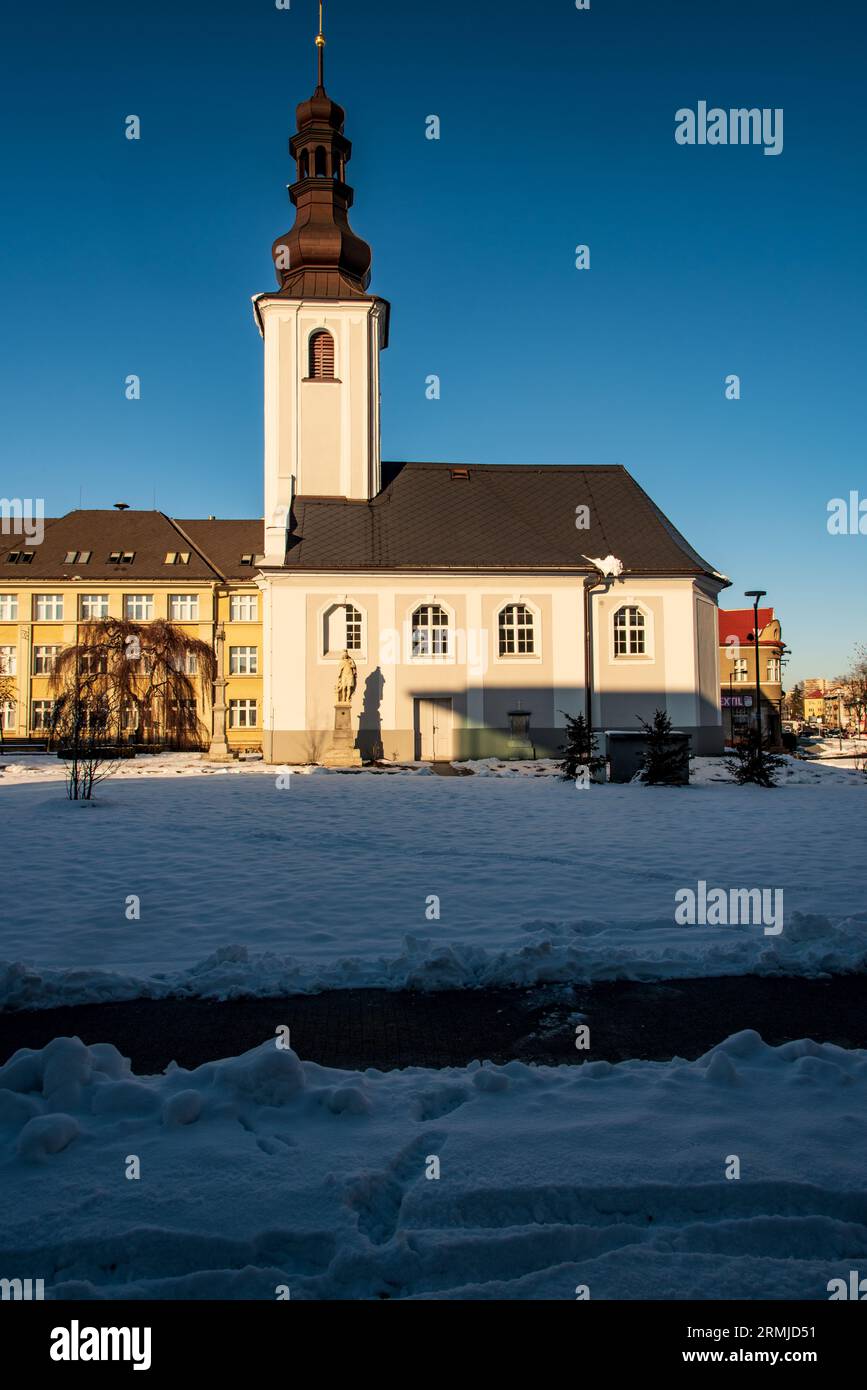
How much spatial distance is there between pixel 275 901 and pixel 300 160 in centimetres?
3379

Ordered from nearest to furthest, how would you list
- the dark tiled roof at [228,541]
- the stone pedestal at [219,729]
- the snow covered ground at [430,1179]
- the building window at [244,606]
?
the snow covered ground at [430,1179]
the stone pedestal at [219,729]
the building window at [244,606]
the dark tiled roof at [228,541]

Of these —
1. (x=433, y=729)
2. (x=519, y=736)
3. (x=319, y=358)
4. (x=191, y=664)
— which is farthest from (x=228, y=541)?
(x=519, y=736)

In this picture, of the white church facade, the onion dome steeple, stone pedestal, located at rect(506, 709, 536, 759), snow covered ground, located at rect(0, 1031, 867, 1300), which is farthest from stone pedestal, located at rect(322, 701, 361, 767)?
snow covered ground, located at rect(0, 1031, 867, 1300)

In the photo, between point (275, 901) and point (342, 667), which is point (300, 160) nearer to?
point (342, 667)

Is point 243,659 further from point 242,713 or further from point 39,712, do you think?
point 39,712

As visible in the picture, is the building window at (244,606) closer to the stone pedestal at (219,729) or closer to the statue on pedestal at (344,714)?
the stone pedestal at (219,729)

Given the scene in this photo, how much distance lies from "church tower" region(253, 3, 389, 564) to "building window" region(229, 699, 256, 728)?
16.7 metres

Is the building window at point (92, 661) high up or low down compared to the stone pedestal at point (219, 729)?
up

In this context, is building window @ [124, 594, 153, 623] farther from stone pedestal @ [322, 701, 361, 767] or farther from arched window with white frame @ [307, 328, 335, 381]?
stone pedestal @ [322, 701, 361, 767]

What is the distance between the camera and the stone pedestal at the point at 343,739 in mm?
24891

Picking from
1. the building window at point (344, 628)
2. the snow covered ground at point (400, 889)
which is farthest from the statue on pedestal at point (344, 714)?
the snow covered ground at point (400, 889)

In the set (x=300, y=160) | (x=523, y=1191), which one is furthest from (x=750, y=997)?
(x=300, y=160)

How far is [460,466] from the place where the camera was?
33469 mm

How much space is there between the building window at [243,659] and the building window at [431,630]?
2015cm
